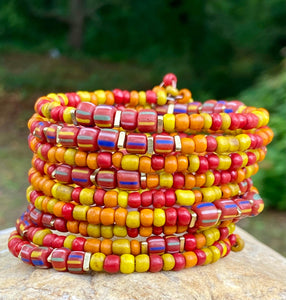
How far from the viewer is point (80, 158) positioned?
1.36 metres

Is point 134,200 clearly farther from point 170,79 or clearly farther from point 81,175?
point 170,79

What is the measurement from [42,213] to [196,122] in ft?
2.37

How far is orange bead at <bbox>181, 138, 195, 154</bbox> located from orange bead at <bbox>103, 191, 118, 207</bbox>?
31cm

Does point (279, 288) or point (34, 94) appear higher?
point (34, 94)

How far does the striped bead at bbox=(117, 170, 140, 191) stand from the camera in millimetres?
1334

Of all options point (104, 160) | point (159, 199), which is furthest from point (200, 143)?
point (104, 160)

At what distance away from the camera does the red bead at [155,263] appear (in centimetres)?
136

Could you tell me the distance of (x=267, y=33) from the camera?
194 inches

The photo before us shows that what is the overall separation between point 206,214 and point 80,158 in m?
0.52

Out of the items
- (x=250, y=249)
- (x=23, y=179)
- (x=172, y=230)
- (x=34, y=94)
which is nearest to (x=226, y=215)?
(x=172, y=230)

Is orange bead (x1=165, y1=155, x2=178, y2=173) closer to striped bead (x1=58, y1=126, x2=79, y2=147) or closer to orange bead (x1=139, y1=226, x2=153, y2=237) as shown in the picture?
orange bead (x1=139, y1=226, x2=153, y2=237)

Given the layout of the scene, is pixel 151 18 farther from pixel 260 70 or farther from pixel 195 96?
pixel 260 70

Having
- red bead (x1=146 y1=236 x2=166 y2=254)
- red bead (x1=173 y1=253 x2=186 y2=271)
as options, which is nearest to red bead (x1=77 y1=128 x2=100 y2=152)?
red bead (x1=146 y1=236 x2=166 y2=254)

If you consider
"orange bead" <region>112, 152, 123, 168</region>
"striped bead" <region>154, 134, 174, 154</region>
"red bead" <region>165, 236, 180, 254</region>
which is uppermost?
"striped bead" <region>154, 134, 174, 154</region>
